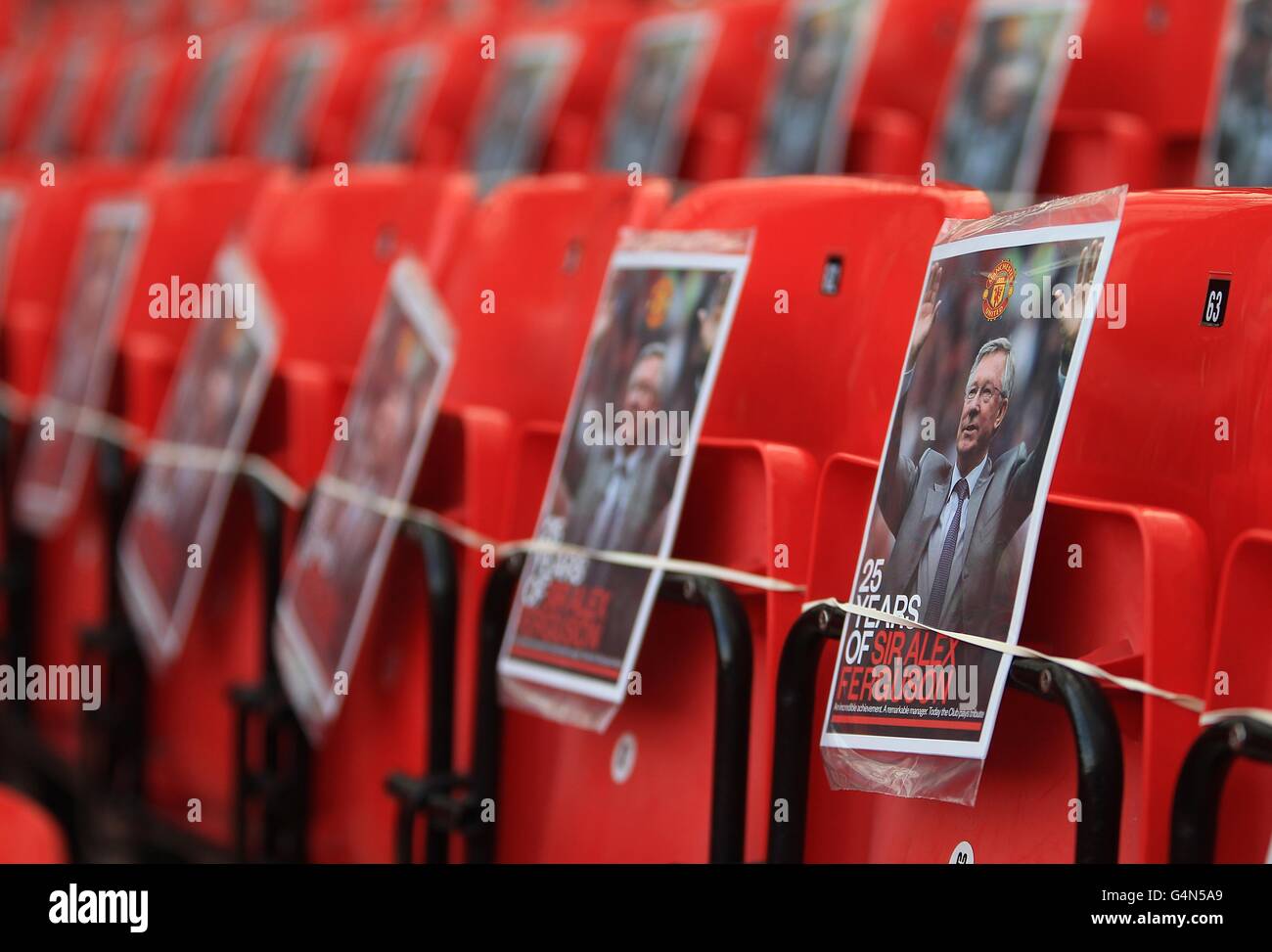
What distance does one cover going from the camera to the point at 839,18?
186 centimetres

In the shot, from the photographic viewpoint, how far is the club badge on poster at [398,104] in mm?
2508

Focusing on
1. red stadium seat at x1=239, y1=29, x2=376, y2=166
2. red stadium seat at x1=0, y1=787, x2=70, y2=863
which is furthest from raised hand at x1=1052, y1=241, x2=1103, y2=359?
red stadium seat at x1=239, y1=29, x2=376, y2=166

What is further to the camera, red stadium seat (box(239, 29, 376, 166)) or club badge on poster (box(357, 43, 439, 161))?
red stadium seat (box(239, 29, 376, 166))

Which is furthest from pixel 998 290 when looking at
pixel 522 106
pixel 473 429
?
pixel 522 106

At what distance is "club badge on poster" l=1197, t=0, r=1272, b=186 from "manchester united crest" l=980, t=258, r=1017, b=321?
0.62 m

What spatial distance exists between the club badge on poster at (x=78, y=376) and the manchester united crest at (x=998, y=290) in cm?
114

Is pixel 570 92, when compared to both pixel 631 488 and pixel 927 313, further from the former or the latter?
pixel 927 313

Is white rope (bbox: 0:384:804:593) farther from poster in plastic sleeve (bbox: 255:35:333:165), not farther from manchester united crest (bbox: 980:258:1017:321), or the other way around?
poster in plastic sleeve (bbox: 255:35:333:165)

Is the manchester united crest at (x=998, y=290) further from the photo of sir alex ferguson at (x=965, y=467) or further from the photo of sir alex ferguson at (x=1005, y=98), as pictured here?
the photo of sir alex ferguson at (x=1005, y=98)

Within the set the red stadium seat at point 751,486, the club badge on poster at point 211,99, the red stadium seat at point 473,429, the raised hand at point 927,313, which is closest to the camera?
the raised hand at point 927,313

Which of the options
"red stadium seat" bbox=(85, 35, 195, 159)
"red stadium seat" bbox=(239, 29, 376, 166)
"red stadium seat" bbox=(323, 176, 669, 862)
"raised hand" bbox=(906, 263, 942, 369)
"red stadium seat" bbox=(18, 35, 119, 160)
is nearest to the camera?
"raised hand" bbox=(906, 263, 942, 369)

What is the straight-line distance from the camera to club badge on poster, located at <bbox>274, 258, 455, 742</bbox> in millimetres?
1058

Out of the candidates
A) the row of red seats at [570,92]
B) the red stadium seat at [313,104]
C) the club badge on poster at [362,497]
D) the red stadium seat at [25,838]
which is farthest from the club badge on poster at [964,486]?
the red stadium seat at [313,104]
